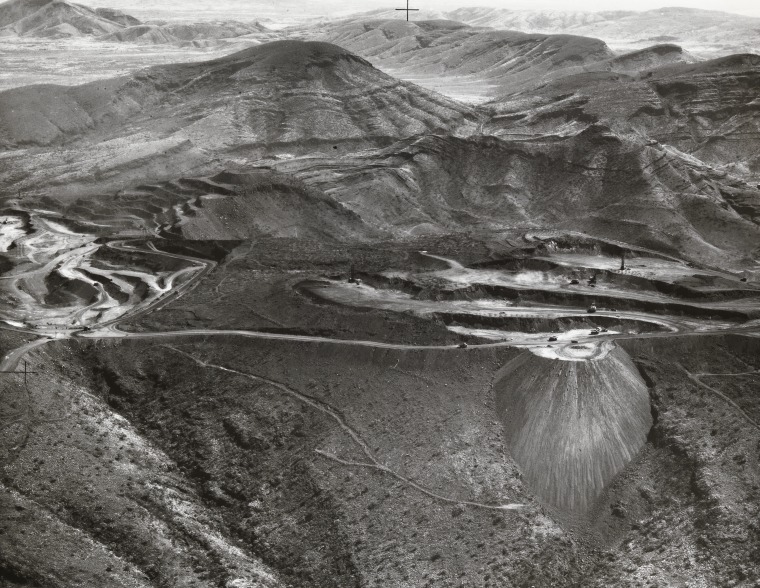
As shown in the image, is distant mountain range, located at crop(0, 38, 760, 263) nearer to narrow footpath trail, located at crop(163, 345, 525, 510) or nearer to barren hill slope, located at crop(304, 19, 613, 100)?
narrow footpath trail, located at crop(163, 345, 525, 510)

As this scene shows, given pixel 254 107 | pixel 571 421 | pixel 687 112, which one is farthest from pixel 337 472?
pixel 687 112

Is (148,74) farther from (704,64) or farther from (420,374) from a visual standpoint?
(420,374)

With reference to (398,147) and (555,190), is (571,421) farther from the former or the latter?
(398,147)

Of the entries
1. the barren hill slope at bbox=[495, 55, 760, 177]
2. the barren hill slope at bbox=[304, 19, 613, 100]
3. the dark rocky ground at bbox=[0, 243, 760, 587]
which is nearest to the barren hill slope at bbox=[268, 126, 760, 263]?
the barren hill slope at bbox=[495, 55, 760, 177]

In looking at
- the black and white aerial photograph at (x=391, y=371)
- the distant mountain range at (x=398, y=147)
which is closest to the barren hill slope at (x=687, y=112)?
the distant mountain range at (x=398, y=147)

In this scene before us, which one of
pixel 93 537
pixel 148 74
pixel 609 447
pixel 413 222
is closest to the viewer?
pixel 93 537

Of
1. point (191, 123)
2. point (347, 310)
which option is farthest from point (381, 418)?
point (191, 123)
